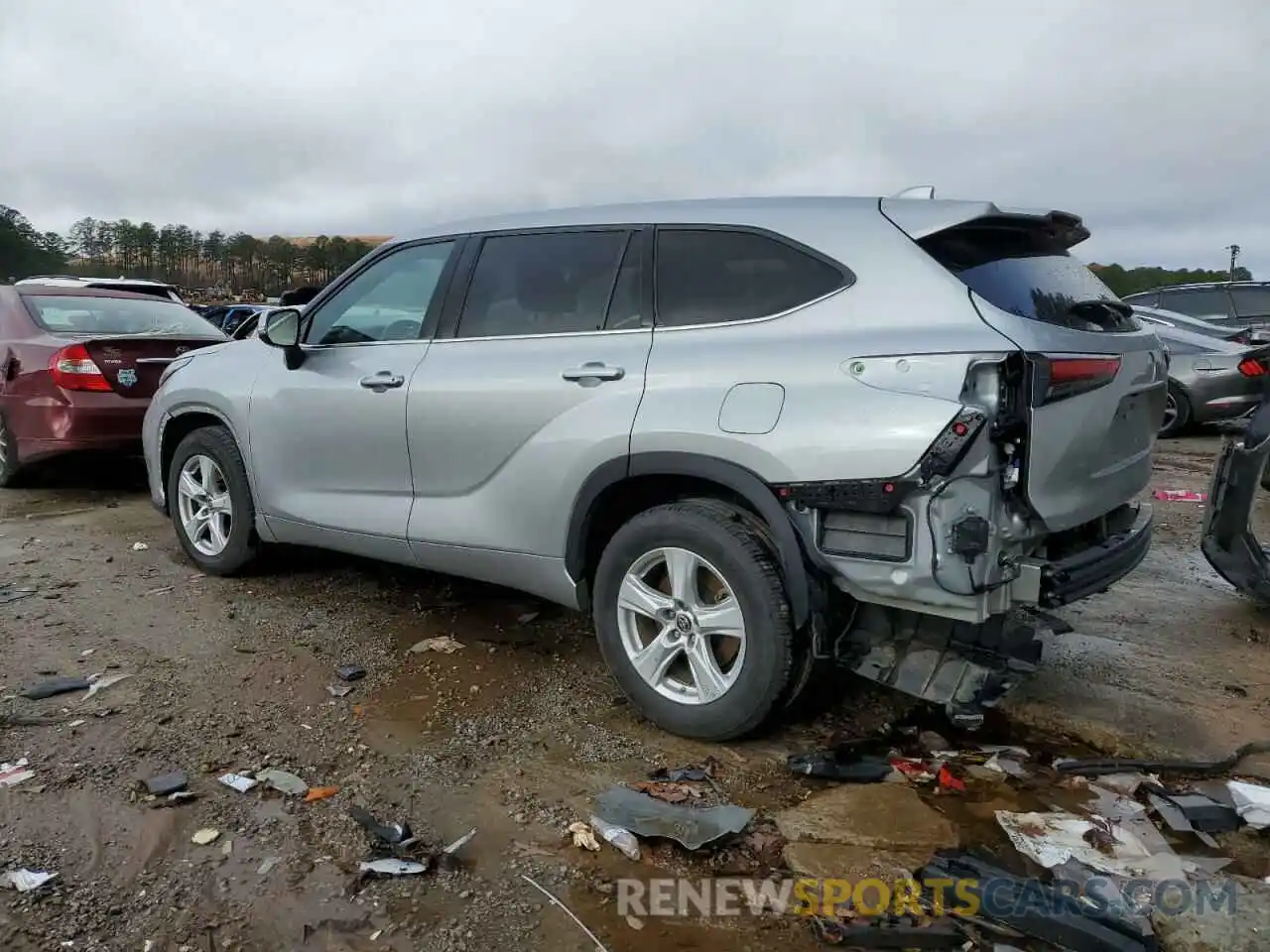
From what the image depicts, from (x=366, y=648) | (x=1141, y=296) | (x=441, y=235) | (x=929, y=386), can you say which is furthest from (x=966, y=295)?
(x=1141, y=296)

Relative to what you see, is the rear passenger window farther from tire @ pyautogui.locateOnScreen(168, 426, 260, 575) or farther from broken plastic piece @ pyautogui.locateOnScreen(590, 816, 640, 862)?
tire @ pyautogui.locateOnScreen(168, 426, 260, 575)

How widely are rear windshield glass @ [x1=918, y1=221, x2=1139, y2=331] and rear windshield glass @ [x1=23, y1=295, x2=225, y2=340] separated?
21.2 feet

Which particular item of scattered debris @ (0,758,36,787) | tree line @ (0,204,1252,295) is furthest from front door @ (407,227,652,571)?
tree line @ (0,204,1252,295)

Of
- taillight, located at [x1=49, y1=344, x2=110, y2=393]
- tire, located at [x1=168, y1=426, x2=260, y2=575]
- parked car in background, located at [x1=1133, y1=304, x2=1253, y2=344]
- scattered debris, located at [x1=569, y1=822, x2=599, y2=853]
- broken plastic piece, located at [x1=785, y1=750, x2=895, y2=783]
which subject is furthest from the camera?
parked car in background, located at [x1=1133, y1=304, x2=1253, y2=344]

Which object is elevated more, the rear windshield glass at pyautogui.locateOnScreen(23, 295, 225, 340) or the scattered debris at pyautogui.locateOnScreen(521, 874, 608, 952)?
the rear windshield glass at pyautogui.locateOnScreen(23, 295, 225, 340)

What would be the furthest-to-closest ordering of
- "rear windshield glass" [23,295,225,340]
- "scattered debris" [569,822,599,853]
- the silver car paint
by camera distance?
1. "rear windshield glass" [23,295,225,340]
2. the silver car paint
3. "scattered debris" [569,822,599,853]

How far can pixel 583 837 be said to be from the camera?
9.50 ft

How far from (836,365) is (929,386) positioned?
31cm

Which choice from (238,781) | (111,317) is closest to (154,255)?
(111,317)

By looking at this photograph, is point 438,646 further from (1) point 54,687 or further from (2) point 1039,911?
(2) point 1039,911

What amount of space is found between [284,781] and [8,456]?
6.00 m

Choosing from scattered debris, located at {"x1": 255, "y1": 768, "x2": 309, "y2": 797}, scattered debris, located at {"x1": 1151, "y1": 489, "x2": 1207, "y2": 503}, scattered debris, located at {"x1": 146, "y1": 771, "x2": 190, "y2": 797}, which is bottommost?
scattered debris, located at {"x1": 255, "y1": 768, "x2": 309, "y2": 797}

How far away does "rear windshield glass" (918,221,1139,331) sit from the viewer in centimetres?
315

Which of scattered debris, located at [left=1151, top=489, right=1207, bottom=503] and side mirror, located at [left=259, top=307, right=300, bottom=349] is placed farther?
scattered debris, located at [left=1151, top=489, right=1207, bottom=503]
